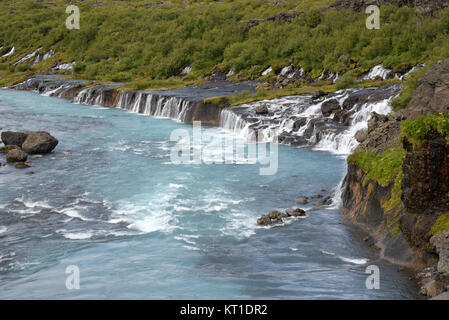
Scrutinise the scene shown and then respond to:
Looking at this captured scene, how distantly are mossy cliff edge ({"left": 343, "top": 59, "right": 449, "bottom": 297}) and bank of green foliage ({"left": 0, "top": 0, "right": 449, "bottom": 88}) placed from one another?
80.1 ft

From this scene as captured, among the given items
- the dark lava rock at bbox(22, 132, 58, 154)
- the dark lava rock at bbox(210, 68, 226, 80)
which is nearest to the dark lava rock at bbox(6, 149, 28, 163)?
the dark lava rock at bbox(22, 132, 58, 154)

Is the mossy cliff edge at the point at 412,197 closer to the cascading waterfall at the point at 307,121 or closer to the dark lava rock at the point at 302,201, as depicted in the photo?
the dark lava rock at the point at 302,201

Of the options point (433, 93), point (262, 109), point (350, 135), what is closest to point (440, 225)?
point (433, 93)

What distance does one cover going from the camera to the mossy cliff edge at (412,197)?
13.0 m

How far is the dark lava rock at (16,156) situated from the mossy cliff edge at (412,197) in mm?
19761

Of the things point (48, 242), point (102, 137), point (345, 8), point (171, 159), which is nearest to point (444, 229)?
point (48, 242)

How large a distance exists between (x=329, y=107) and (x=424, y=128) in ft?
75.0

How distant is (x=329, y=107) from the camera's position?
1422 inches

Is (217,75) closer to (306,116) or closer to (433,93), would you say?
(306,116)

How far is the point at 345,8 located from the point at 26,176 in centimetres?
5390

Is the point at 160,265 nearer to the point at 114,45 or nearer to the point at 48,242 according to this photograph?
the point at 48,242

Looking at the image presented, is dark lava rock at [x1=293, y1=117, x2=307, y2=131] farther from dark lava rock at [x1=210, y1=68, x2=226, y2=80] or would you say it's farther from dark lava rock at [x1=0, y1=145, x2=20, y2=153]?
dark lava rock at [x1=210, y1=68, x2=226, y2=80]

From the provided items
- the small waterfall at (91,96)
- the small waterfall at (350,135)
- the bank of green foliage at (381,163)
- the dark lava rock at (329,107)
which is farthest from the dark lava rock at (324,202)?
the small waterfall at (91,96)

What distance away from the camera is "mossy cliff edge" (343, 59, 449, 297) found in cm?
1297
